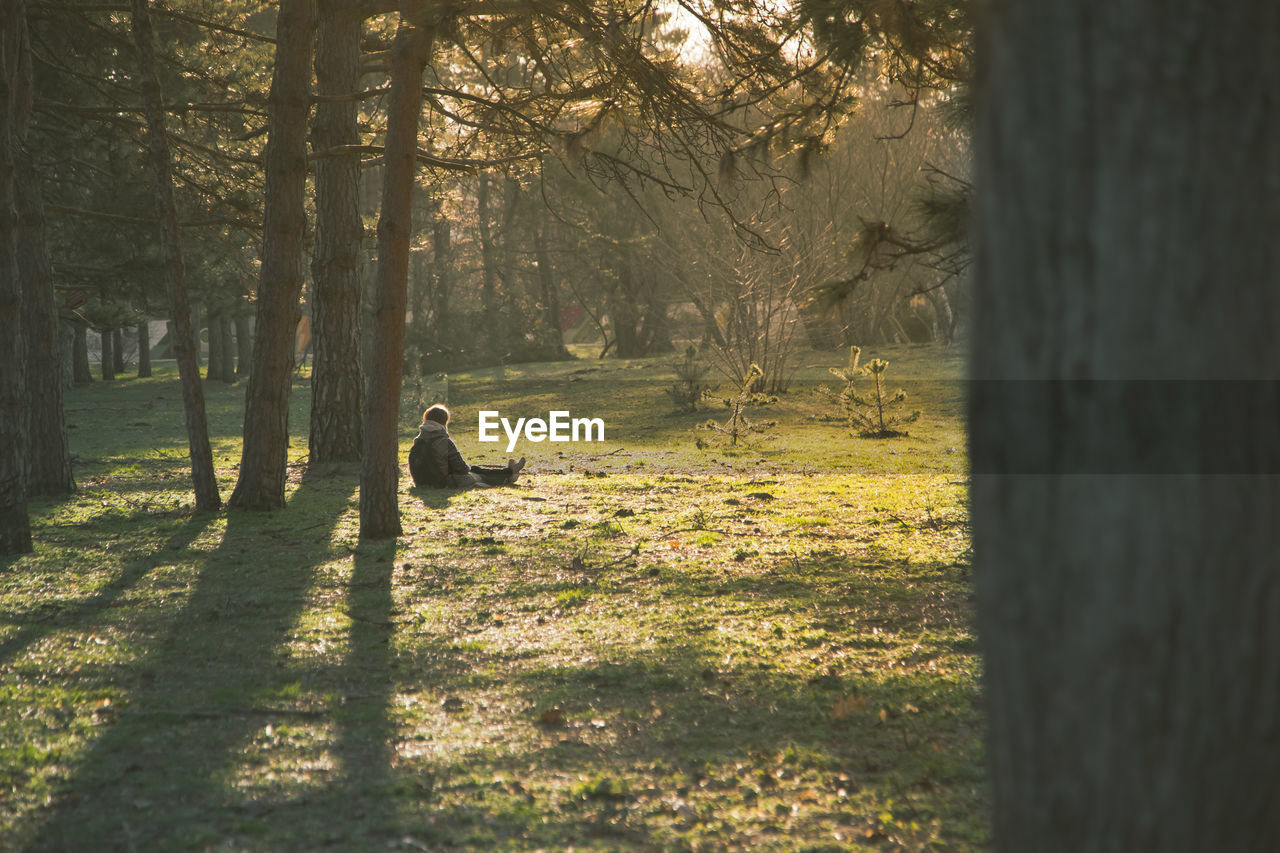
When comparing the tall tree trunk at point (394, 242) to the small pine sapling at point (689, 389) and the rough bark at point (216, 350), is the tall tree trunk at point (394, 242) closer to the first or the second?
the small pine sapling at point (689, 389)

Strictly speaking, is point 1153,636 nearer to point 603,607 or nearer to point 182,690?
point 182,690

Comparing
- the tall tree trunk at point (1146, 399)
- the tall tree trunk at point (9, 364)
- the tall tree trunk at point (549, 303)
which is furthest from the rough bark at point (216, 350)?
the tall tree trunk at point (1146, 399)

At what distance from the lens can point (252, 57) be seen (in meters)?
13.6

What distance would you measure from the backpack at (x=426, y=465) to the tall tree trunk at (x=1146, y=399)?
31.5 ft

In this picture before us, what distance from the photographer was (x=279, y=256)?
918 centimetres

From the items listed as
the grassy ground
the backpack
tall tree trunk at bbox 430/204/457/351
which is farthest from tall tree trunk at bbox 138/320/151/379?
the backpack

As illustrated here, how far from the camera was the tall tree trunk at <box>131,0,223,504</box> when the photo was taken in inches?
339

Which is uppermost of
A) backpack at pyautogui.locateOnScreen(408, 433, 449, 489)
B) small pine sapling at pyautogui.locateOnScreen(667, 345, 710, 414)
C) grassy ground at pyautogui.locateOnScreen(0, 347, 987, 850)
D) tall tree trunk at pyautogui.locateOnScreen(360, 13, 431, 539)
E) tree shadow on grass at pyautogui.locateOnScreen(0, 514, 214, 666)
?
tall tree trunk at pyautogui.locateOnScreen(360, 13, 431, 539)

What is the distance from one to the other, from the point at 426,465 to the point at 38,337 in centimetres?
382

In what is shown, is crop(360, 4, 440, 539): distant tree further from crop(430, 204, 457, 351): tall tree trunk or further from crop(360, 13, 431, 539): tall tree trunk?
crop(430, 204, 457, 351): tall tree trunk

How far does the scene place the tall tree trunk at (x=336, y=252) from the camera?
38.0 ft

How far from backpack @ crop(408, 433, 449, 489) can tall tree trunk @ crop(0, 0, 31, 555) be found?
159 inches

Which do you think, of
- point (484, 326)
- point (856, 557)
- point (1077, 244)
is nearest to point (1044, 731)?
point (1077, 244)

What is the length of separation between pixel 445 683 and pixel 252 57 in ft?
36.9
